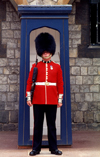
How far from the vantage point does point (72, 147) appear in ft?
13.9

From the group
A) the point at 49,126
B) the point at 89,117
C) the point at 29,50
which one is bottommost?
the point at 89,117

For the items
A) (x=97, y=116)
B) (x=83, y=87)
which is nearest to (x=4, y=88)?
(x=83, y=87)

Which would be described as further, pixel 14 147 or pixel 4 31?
pixel 4 31

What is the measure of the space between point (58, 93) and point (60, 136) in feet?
2.41

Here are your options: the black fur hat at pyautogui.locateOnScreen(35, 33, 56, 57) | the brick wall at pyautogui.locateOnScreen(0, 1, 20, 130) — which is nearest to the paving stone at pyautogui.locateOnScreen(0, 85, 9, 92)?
the brick wall at pyautogui.locateOnScreen(0, 1, 20, 130)

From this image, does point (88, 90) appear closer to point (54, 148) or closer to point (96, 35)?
point (96, 35)

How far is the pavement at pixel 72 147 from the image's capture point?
383cm

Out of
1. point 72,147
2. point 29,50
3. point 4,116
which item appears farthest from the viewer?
point 4,116

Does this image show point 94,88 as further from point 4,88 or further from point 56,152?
point 56,152

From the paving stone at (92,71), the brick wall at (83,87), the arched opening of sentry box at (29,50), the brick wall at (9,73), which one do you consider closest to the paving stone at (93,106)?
the brick wall at (83,87)

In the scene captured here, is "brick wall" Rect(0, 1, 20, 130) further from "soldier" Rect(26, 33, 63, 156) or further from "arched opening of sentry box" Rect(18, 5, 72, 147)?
"soldier" Rect(26, 33, 63, 156)

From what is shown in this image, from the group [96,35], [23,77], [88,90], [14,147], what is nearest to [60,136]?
[14,147]

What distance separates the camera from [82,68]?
5.92 metres

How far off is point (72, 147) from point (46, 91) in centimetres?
106
